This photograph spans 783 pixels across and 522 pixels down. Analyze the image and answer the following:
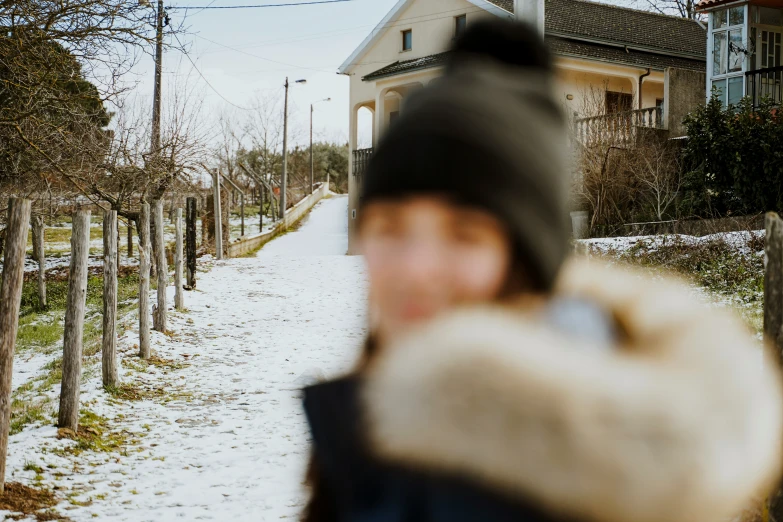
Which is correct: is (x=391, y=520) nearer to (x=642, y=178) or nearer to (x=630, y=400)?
(x=630, y=400)

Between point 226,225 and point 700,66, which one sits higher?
point 700,66

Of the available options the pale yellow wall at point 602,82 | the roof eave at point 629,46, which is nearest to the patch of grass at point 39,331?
the pale yellow wall at point 602,82

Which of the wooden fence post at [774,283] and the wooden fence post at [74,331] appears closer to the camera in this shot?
the wooden fence post at [774,283]

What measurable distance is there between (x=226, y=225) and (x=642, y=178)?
12.6 m

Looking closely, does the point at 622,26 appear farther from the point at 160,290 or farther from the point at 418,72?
the point at 160,290

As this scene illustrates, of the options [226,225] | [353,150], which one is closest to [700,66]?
[353,150]

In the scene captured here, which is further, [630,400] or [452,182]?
[452,182]

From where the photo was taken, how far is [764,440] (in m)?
0.64

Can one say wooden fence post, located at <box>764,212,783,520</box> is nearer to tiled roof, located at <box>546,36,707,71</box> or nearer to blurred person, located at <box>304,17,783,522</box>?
blurred person, located at <box>304,17,783,522</box>

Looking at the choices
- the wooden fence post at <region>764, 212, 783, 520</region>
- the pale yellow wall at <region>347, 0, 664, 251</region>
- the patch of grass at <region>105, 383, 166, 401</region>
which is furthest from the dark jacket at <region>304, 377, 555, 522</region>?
the pale yellow wall at <region>347, 0, 664, 251</region>

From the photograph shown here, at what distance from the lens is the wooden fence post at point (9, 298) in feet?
18.2

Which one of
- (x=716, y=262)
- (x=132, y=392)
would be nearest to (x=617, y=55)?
(x=716, y=262)

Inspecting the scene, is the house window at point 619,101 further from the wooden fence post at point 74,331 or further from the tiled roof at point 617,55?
the wooden fence post at point 74,331

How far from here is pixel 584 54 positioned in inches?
1002
